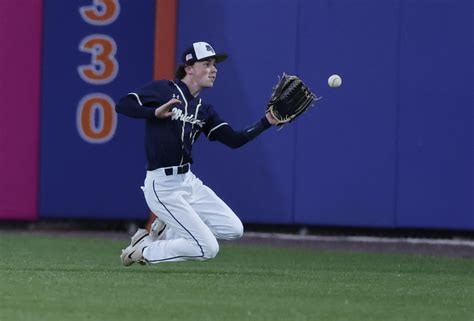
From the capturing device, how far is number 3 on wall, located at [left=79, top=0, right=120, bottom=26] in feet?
42.3

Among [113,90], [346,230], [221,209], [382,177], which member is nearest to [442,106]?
[382,177]

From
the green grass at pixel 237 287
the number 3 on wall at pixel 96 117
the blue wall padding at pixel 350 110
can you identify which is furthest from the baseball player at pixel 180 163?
the number 3 on wall at pixel 96 117

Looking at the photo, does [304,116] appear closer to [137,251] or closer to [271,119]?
[271,119]

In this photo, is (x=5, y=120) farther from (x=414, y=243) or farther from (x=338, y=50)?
(x=414, y=243)

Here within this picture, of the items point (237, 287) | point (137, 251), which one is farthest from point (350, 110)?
point (237, 287)

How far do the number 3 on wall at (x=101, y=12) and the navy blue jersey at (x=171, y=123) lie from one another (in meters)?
4.16

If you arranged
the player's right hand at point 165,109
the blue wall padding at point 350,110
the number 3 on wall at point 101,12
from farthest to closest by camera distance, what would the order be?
the number 3 on wall at point 101,12 → the blue wall padding at point 350,110 → the player's right hand at point 165,109

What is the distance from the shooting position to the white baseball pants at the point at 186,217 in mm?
8469

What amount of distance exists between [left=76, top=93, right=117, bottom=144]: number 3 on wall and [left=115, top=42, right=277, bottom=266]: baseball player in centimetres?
404

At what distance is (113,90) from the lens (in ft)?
42.4

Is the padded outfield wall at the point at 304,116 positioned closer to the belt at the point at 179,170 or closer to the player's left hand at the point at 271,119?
the player's left hand at the point at 271,119

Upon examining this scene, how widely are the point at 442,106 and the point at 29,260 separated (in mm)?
4623

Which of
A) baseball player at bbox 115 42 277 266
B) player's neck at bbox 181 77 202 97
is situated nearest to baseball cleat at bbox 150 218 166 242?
baseball player at bbox 115 42 277 266

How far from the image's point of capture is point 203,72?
8.91 m
